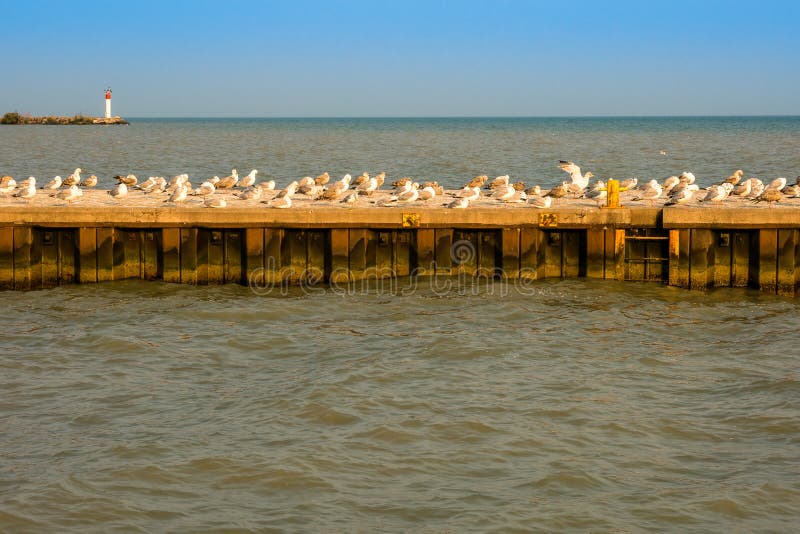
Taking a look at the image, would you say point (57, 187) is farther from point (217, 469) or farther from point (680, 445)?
point (680, 445)

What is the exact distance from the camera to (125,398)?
43.1ft

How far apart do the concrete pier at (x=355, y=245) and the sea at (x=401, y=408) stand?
40 cm

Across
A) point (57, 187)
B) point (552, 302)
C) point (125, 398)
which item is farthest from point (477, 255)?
point (57, 187)

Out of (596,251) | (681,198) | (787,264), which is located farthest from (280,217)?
(787,264)

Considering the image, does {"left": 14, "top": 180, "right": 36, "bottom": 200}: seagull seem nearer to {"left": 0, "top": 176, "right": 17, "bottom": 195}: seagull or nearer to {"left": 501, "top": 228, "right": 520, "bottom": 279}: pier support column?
{"left": 0, "top": 176, "right": 17, "bottom": 195}: seagull

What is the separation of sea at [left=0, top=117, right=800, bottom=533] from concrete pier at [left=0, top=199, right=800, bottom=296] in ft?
1.32

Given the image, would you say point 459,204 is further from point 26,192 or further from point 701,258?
point 26,192

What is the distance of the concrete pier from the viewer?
18.8 meters

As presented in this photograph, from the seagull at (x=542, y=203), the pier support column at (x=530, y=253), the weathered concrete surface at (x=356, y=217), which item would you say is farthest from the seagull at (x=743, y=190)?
the pier support column at (x=530, y=253)

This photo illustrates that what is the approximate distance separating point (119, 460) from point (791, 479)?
650 centimetres

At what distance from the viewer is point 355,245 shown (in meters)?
19.4

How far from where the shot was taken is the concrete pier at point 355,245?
61.8 feet

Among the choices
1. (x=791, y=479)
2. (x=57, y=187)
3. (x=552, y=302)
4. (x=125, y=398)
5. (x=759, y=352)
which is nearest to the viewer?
(x=791, y=479)

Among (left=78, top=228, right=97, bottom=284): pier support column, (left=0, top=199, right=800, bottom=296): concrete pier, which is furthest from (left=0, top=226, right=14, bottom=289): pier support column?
(left=78, top=228, right=97, bottom=284): pier support column
